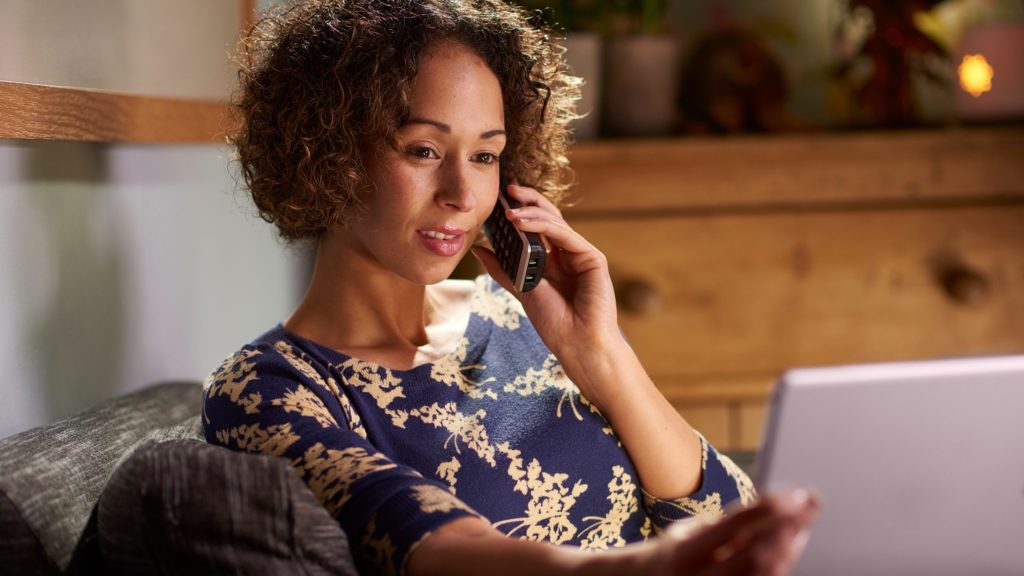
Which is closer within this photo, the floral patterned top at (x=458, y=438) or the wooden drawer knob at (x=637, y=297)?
the floral patterned top at (x=458, y=438)

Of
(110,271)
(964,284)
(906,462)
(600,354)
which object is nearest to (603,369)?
(600,354)

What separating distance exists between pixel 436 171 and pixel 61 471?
0.47 m

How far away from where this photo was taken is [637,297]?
229 cm

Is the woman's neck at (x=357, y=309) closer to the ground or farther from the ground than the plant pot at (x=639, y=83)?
closer to the ground

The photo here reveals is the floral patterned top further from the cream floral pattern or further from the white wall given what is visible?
the white wall

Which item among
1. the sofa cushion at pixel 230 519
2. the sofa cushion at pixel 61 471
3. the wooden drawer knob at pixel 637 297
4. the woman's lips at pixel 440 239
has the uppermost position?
the woman's lips at pixel 440 239

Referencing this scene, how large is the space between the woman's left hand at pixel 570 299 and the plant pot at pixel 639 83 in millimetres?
1117

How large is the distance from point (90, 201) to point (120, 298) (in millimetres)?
145

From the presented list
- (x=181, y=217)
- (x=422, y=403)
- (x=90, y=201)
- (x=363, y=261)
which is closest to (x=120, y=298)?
(x=90, y=201)

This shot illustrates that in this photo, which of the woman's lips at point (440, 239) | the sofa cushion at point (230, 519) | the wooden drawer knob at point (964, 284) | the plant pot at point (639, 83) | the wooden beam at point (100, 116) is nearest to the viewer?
the sofa cushion at point (230, 519)

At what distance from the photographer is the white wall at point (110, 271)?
3.80 ft

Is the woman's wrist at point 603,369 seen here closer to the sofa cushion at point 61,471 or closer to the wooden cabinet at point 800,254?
the sofa cushion at point 61,471

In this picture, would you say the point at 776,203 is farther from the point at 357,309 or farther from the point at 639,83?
the point at 357,309

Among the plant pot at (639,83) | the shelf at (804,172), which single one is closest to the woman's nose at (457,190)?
the shelf at (804,172)
